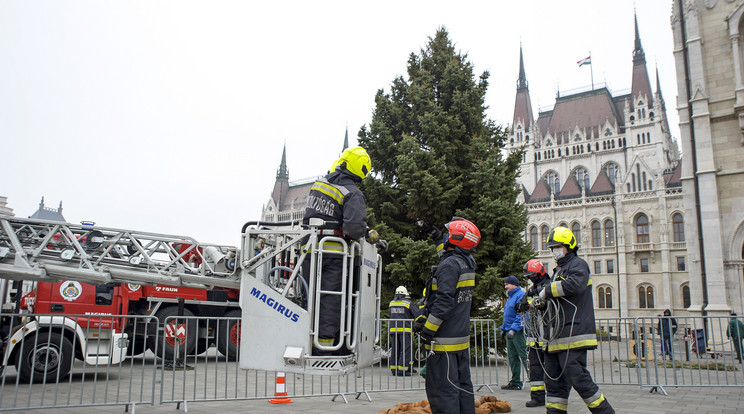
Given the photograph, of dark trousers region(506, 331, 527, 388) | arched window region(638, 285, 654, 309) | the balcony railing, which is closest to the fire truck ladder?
dark trousers region(506, 331, 527, 388)

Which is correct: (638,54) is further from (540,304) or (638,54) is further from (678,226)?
(540,304)

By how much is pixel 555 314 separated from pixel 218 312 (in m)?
10.1

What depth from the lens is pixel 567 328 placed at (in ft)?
17.4

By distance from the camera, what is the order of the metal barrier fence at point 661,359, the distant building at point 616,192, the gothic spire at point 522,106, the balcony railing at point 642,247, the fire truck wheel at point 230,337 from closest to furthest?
the metal barrier fence at point 661,359, the fire truck wheel at point 230,337, the distant building at point 616,192, the balcony railing at point 642,247, the gothic spire at point 522,106

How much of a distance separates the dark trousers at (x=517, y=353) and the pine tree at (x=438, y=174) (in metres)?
4.12

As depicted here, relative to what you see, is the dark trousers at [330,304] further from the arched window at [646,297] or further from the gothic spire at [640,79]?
the gothic spire at [640,79]

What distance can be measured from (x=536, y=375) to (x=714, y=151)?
15528 mm

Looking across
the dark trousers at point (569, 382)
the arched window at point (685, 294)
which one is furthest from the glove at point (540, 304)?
the arched window at point (685, 294)

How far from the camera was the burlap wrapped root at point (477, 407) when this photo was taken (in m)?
5.92

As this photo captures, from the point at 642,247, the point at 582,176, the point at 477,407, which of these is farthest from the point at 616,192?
the point at 477,407

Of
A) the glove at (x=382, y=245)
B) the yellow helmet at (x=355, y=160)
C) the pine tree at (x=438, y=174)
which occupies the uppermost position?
the pine tree at (x=438, y=174)

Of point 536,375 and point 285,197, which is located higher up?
point 285,197

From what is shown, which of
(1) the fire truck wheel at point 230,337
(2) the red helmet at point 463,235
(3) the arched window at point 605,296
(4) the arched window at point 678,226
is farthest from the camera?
(3) the arched window at point 605,296

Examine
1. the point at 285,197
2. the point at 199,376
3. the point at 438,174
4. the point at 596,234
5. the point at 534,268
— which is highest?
the point at 285,197
